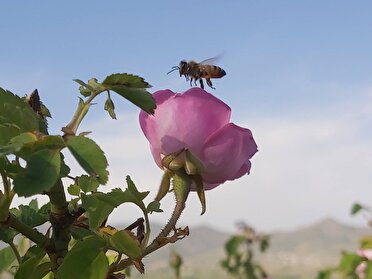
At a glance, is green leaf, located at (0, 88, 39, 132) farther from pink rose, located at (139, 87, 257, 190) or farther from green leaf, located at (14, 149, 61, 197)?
pink rose, located at (139, 87, 257, 190)

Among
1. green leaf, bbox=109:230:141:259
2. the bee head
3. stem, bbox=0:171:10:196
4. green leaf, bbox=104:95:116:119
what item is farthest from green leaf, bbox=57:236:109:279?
the bee head

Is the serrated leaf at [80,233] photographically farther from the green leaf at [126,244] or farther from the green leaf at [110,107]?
the green leaf at [110,107]

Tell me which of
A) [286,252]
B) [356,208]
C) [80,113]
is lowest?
[80,113]

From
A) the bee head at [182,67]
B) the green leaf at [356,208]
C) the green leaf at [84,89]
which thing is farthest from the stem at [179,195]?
the green leaf at [356,208]

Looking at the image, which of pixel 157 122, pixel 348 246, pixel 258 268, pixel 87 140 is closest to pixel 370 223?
pixel 258 268

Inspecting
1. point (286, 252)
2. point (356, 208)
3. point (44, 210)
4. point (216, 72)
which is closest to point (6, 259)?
point (44, 210)

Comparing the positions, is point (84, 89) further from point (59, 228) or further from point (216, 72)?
point (216, 72)

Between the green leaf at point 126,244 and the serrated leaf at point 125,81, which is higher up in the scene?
the serrated leaf at point 125,81

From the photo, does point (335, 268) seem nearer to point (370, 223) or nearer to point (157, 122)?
point (370, 223)
